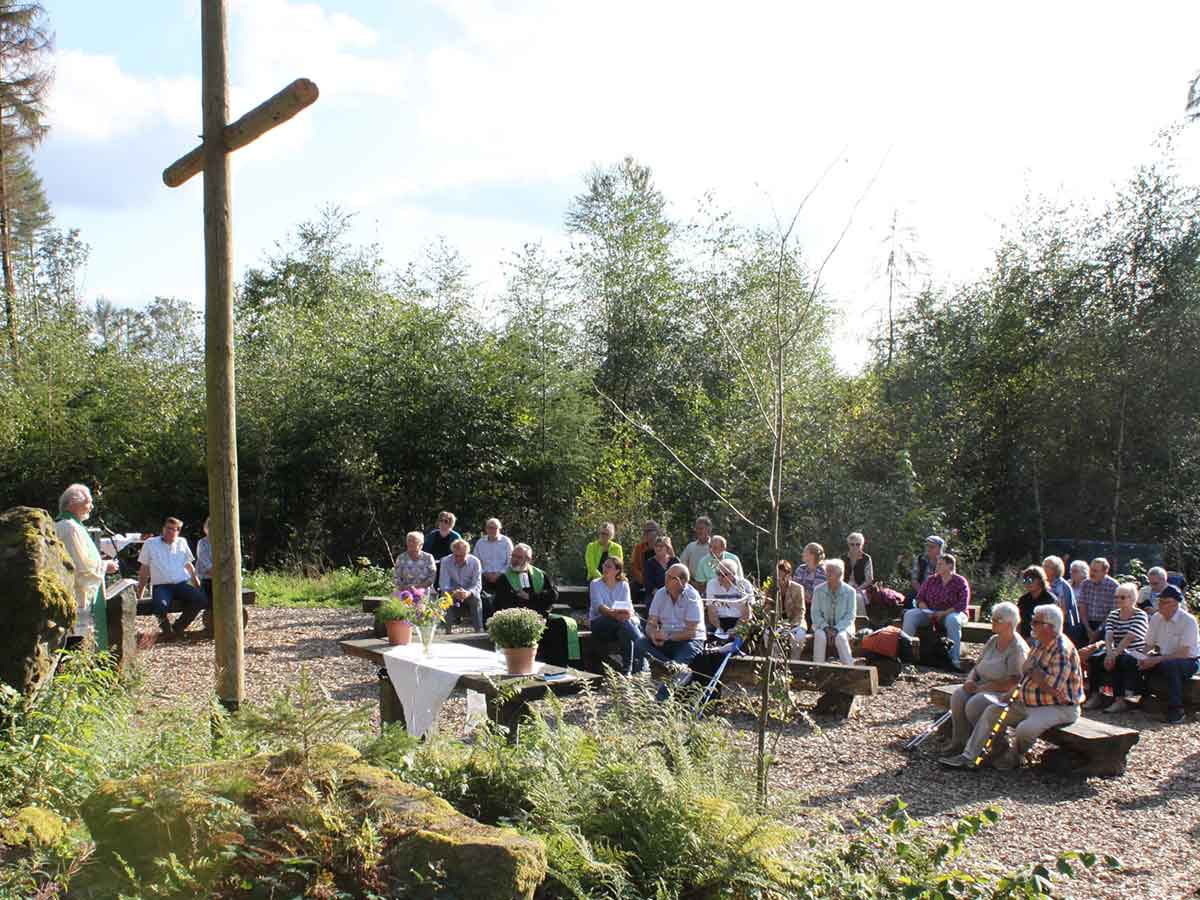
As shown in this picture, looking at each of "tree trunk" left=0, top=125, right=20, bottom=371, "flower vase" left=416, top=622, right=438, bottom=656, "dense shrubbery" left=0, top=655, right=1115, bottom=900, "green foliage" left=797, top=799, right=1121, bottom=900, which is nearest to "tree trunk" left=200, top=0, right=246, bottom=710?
"dense shrubbery" left=0, top=655, right=1115, bottom=900

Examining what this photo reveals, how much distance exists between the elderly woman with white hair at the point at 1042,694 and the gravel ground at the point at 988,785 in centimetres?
19

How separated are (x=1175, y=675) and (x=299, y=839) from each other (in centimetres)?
799

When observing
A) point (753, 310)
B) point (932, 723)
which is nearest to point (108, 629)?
point (932, 723)

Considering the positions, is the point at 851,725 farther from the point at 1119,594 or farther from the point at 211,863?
the point at 211,863

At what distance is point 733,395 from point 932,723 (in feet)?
37.0

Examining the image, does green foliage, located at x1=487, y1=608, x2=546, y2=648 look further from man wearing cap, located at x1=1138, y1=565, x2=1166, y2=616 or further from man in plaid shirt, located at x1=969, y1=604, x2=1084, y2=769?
man wearing cap, located at x1=1138, y1=565, x2=1166, y2=616

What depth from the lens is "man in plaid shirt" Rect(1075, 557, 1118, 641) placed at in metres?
10.3

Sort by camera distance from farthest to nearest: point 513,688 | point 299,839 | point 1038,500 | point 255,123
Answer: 1. point 1038,500
2. point 513,688
3. point 255,123
4. point 299,839

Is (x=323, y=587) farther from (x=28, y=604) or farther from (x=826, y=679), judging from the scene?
(x=28, y=604)

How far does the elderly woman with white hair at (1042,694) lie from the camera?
23.0ft

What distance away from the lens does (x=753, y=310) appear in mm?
22250

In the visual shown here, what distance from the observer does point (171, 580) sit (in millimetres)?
10859

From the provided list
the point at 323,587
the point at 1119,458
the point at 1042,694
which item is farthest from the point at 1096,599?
the point at 323,587

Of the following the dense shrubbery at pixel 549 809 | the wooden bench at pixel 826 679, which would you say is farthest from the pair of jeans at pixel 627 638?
the dense shrubbery at pixel 549 809
